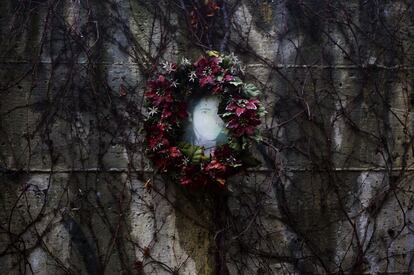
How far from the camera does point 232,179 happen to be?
12.8 feet

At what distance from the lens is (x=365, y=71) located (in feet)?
13.3

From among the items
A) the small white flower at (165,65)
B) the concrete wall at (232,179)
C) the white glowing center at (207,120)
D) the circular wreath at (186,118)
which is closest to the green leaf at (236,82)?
the circular wreath at (186,118)

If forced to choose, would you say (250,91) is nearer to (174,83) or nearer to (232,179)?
(174,83)

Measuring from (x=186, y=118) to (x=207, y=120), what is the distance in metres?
0.15

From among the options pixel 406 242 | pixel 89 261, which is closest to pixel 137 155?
pixel 89 261

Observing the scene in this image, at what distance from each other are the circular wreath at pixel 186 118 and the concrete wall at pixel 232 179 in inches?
8.3

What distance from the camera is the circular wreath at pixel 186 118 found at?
3.63 metres

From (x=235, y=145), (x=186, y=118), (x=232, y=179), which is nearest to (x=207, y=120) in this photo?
(x=186, y=118)

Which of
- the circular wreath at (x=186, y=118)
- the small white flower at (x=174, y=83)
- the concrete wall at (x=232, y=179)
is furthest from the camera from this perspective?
the concrete wall at (x=232, y=179)

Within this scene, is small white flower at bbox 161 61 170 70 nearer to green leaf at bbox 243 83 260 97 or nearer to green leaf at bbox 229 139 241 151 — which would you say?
green leaf at bbox 243 83 260 97

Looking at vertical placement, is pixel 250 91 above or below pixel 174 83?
below

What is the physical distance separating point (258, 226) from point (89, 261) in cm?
123

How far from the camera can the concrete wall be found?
3855 millimetres

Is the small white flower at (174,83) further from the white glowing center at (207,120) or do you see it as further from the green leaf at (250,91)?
the green leaf at (250,91)
